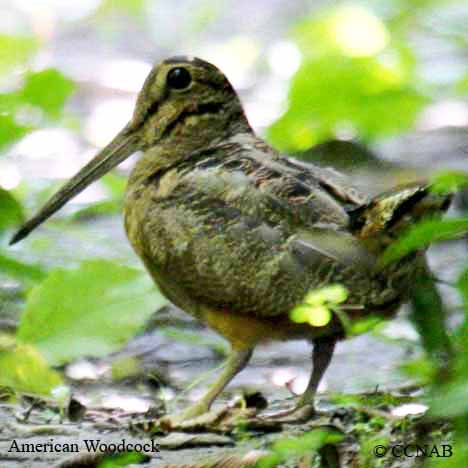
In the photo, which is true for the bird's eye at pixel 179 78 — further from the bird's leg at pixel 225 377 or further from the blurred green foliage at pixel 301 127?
the bird's leg at pixel 225 377

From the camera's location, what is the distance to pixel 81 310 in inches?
206

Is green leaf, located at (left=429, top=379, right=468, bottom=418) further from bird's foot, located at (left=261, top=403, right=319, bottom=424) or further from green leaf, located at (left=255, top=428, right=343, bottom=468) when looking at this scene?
bird's foot, located at (left=261, top=403, right=319, bottom=424)

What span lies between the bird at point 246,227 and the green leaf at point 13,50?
2035mm

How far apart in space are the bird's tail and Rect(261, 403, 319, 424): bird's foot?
63 cm

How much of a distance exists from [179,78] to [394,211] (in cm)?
122

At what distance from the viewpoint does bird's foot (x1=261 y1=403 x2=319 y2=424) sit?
4598mm

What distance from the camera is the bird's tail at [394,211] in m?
4.17

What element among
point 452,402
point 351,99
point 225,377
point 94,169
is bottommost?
point 452,402

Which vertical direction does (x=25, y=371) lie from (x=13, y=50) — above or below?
below

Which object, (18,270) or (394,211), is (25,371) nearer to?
(18,270)

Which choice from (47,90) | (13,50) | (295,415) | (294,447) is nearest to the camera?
(294,447)

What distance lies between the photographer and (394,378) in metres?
5.18

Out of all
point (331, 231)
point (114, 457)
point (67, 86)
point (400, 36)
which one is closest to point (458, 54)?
point (400, 36)

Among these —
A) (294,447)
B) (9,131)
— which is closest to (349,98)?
(9,131)
